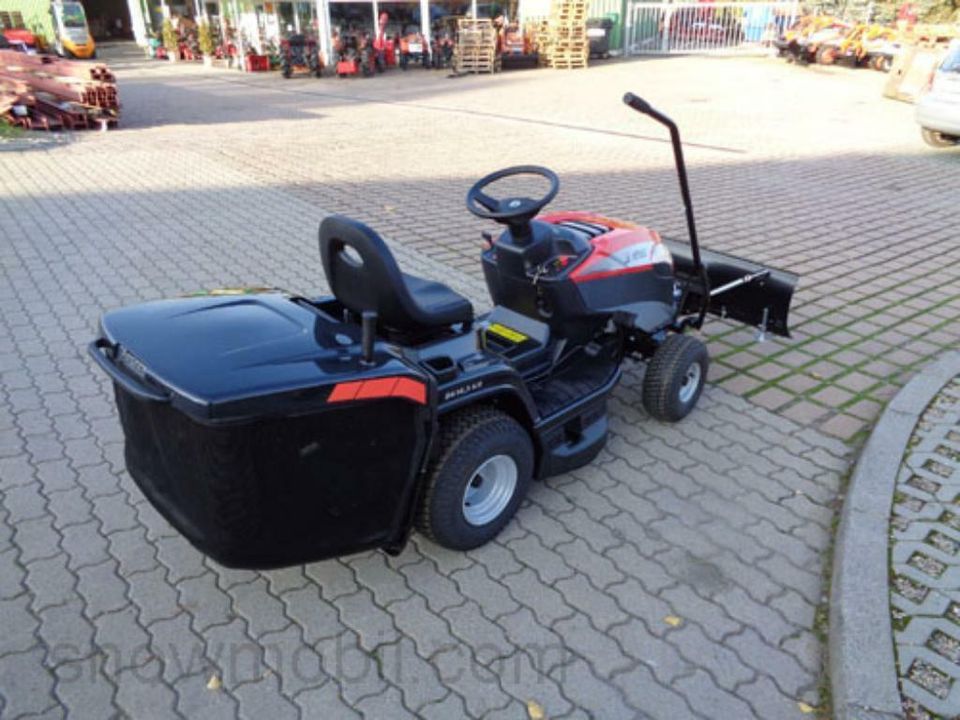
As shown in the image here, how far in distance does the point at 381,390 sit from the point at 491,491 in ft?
2.95

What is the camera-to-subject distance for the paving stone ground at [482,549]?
2.26 metres

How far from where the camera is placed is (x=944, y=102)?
9352mm

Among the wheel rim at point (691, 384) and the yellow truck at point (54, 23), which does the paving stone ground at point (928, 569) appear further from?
the yellow truck at point (54, 23)

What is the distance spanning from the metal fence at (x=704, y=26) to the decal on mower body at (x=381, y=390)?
24320mm

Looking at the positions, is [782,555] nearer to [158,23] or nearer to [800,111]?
[800,111]

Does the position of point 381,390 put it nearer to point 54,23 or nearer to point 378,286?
point 378,286

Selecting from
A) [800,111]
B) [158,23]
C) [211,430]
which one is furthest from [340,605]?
[158,23]

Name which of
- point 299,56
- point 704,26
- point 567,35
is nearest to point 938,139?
point 567,35

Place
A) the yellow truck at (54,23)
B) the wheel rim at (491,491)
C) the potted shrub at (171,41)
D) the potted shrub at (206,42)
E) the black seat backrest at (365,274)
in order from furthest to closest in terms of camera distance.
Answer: the yellow truck at (54,23) < the potted shrub at (171,41) < the potted shrub at (206,42) < the wheel rim at (491,491) < the black seat backrest at (365,274)

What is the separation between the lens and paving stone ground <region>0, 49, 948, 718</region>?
226 cm

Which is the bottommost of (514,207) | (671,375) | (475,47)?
(671,375)

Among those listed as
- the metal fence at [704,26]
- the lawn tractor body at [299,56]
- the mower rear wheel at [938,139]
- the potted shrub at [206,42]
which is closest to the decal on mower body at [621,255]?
the mower rear wheel at [938,139]

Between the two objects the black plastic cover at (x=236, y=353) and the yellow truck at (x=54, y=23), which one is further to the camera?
the yellow truck at (x=54, y=23)

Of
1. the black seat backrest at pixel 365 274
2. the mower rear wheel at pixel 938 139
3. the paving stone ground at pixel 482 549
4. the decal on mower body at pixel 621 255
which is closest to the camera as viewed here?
the paving stone ground at pixel 482 549
